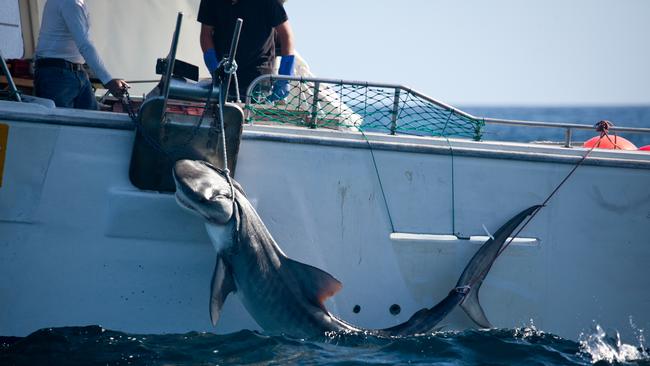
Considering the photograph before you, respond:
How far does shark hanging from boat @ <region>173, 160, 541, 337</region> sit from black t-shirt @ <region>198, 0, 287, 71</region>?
1.64m

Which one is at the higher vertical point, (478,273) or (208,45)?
(208,45)

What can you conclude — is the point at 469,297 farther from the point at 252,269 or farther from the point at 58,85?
the point at 58,85

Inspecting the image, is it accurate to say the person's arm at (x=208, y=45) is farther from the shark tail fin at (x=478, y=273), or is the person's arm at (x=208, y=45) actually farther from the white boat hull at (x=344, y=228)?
the shark tail fin at (x=478, y=273)

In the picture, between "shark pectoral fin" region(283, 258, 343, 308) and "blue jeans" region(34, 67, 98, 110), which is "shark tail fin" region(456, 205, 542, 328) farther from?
"blue jeans" region(34, 67, 98, 110)

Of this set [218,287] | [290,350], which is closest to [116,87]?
[218,287]

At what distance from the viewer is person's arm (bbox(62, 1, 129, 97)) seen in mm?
Answer: 5594

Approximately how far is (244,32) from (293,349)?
2.72 meters

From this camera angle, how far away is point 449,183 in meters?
5.81

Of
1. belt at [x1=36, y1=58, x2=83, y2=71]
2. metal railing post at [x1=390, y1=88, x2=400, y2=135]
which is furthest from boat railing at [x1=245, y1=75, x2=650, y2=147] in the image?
belt at [x1=36, y1=58, x2=83, y2=71]

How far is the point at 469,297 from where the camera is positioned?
18.5 feet

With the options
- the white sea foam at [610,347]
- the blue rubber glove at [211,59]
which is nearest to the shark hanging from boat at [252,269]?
the white sea foam at [610,347]

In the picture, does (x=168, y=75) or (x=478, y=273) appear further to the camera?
(x=478, y=273)

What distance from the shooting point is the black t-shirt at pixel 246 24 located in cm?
664

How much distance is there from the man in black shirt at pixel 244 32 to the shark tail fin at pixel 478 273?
226 cm
